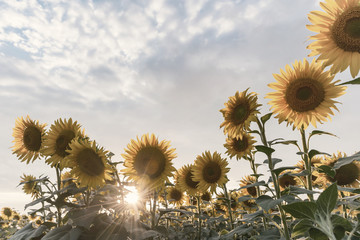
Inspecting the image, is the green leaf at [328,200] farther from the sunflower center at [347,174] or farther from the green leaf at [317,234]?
the sunflower center at [347,174]

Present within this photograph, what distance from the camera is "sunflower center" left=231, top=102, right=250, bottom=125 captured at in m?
3.30

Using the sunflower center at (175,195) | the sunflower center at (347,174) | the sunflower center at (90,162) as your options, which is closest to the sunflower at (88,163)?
the sunflower center at (90,162)

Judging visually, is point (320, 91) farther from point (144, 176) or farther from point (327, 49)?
point (144, 176)

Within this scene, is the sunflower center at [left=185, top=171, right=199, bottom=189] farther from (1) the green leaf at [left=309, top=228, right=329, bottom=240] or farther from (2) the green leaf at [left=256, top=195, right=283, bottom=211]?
(1) the green leaf at [left=309, top=228, right=329, bottom=240]

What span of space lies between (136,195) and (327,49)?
99.5 inches

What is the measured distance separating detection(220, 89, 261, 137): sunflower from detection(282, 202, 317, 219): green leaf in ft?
6.24

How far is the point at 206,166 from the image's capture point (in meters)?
4.58

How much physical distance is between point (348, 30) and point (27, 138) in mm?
4370

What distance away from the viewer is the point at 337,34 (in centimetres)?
215

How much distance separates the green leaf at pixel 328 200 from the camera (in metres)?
1.15

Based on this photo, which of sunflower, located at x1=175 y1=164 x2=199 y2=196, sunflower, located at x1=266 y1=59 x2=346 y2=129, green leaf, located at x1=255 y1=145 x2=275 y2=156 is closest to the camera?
green leaf, located at x1=255 y1=145 x2=275 y2=156

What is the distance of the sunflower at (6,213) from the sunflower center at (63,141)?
39.6ft

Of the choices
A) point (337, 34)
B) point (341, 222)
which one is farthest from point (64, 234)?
point (337, 34)

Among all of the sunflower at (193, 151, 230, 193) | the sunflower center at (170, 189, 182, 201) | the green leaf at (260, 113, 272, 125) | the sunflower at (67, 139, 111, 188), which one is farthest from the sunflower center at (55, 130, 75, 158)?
the sunflower center at (170, 189, 182, 201)
